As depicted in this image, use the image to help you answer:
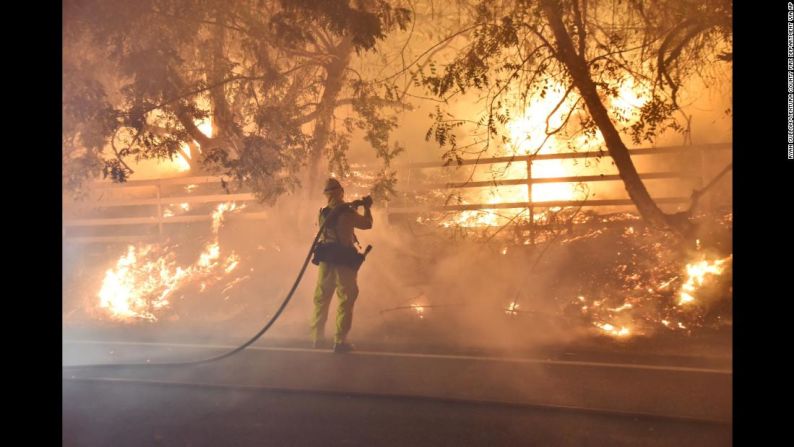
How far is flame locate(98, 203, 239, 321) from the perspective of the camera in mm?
12648

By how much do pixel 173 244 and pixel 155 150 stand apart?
20.6ft

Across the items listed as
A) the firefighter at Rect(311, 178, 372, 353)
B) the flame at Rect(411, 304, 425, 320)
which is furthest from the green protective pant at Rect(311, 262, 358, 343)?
the flame at Rect(411, 304, 425, 320)

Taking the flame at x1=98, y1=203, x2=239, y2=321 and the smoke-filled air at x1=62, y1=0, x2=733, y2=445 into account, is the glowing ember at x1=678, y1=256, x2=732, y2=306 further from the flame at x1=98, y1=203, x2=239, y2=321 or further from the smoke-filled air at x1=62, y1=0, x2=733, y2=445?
the flame at x1=98, y1=203, x2=239, y2=321

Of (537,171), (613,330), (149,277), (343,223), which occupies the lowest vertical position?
(613,330)

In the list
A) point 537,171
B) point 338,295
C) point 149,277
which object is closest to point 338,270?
point 338,295

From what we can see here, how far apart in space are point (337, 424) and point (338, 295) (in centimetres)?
297

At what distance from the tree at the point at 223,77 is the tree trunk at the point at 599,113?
220 cm

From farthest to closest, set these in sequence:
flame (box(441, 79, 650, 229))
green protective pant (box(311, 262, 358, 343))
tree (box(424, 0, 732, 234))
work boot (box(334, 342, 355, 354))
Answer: flame (box(441, 79, 650, 229)), tree (box(424, 0, 732, 234)), green protective pant (box(311, 262, 358, 343)), work boot (box(334, 342, 355, 354))

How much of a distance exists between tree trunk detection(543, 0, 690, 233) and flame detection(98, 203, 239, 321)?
27.4 ft

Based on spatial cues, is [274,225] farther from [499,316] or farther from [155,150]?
[499,316]

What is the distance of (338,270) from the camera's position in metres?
7.95

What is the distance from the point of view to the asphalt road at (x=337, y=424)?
15.1ft

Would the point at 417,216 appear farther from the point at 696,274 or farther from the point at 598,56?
the point at 696,274
